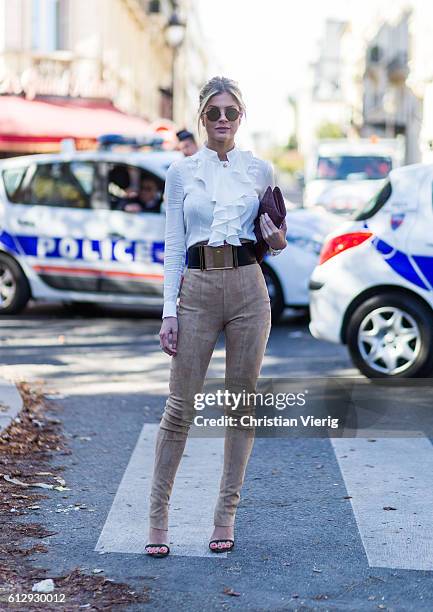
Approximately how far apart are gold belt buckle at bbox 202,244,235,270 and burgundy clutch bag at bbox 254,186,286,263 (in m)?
0.13

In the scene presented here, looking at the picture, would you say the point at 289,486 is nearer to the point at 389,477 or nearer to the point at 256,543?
the point at 389,477

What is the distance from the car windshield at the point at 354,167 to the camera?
2341 centimetres

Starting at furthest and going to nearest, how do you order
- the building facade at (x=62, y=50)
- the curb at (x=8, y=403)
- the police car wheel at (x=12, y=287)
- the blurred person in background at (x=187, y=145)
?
the building facade at (x=62, y=50) < the police car wheel at (x=12, y=287) < the blurred person in background at (x=187, y=145) < the curb at (x=8, y=403)

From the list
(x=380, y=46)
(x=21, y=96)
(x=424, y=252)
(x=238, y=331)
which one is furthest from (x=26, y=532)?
(x=380, y=46)

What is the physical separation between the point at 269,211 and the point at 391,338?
4.33 m

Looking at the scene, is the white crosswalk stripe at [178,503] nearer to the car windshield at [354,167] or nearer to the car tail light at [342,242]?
the car tail light at [342,242]

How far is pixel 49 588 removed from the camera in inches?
167

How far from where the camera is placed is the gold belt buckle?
14.9 ft

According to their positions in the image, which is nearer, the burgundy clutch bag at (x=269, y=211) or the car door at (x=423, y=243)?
the burgundy clutch bag at (x=269, y=211)

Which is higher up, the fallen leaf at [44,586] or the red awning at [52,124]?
the red awning at [52,124]

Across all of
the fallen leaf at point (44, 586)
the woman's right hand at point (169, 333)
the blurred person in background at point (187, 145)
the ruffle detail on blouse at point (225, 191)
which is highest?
the ruffle detail on blouse at point (225, 191)

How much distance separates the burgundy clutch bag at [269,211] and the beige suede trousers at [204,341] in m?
0.07

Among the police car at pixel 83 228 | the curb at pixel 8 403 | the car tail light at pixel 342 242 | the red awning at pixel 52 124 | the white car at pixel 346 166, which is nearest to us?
the curb at pixel 8 403

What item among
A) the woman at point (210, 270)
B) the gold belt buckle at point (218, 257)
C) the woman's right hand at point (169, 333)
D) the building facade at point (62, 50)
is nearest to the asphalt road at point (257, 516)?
the woman at point (210, 270)
